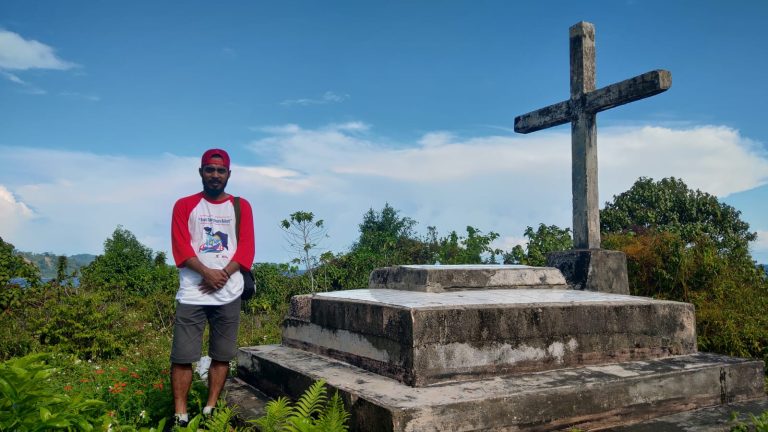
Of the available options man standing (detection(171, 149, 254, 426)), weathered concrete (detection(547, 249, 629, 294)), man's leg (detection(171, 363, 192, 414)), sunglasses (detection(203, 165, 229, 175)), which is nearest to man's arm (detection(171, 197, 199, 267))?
man standing (detection(171, 149, 254, 426))

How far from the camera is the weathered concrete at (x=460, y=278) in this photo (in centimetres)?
514

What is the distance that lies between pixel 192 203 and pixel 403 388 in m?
1.93

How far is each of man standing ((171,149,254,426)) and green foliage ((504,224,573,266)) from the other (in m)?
6.84

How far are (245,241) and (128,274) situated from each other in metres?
17.5

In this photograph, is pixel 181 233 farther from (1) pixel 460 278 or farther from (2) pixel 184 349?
(1) pixel 460 278

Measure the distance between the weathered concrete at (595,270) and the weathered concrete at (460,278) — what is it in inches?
34.2

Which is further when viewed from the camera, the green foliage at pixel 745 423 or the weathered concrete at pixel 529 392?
the green foliage at pixel 745 423

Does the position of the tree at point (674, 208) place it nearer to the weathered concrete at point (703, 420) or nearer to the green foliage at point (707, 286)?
the green foliage at point (707, 286)

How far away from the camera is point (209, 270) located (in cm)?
399

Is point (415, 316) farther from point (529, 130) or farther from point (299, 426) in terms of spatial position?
point (529, 130)

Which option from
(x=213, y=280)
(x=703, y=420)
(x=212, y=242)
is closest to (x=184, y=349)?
(x=213, y=280)

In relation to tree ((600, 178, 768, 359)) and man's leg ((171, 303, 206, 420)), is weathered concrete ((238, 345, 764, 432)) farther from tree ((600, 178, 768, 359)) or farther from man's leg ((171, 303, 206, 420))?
tree ((600, 178, 768, 359))

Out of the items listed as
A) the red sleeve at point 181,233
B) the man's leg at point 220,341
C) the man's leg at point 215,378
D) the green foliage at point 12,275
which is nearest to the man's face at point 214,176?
the red sleeve at point 181,233

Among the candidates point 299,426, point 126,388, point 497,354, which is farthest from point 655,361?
point 126,388
